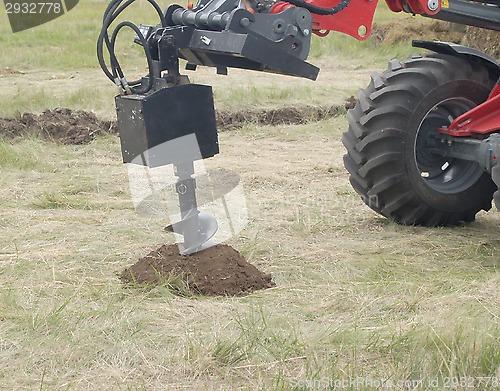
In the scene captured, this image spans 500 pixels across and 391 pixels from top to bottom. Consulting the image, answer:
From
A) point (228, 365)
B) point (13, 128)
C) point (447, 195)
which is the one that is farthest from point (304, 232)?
point (13, 128)

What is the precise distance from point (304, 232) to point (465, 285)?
147cm

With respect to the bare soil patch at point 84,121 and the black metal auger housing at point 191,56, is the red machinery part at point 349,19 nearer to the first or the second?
the black metal auger housing at point 191,56

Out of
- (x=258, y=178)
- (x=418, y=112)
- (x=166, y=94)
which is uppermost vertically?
(x=166, y=94)

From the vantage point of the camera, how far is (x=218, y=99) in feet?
34.7

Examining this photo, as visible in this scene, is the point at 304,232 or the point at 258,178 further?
the point at 258,178

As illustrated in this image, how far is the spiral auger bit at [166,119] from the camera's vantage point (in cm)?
409

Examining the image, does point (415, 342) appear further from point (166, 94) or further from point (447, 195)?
point (447, 195)

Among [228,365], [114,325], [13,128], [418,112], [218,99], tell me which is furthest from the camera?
[218,99]

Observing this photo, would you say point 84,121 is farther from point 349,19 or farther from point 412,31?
point 412,31

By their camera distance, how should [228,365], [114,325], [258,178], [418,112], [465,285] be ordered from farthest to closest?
[258,178]
[418,112]
[465,285]
[114,325]
[228,365]

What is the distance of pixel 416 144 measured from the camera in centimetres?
575

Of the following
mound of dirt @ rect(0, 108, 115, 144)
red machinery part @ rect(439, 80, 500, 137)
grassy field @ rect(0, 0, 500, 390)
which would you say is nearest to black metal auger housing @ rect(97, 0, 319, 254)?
grassy field @ rect(0, 0, 500, 390)

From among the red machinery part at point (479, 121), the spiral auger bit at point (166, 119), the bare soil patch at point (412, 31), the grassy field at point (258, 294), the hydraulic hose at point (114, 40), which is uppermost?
the hydraulic hose at point (114, 40)

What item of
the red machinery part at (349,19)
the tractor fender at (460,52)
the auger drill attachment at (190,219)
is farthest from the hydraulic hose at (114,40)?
the tractor fender at (460,52)
